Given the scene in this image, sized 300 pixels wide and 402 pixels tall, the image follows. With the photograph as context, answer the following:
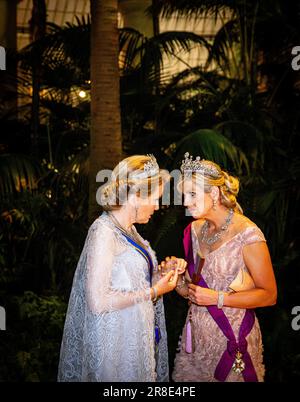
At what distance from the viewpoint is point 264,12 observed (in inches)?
275

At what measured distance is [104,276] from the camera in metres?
3.07

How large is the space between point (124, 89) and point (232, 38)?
5.10 ft

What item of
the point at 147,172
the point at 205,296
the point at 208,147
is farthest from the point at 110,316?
the point at 208,147

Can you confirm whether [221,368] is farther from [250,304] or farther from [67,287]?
[67,287]

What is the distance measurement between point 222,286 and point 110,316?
66cm

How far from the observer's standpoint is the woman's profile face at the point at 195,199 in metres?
3.47

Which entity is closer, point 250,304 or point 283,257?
point 250,304

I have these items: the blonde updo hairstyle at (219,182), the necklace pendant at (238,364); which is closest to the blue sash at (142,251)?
the blonde updo hairstyle at (219,182)

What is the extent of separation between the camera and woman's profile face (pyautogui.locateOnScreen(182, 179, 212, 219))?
11.4 ft

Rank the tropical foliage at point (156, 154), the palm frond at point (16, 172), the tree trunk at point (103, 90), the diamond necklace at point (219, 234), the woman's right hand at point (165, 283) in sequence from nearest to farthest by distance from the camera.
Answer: the woman's right hand at point (165, 283) < the diamond necklace at point (219, 234) < the tree trunk at point (103, 90) < the tropical foliage at point (156, 154) < the palm frond at point (16, 172)

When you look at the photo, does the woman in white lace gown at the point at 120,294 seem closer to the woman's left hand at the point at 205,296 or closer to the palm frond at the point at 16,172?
the woman's left hand at the point at 205,296

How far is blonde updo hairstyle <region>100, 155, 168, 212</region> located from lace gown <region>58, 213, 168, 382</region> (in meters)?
0.10

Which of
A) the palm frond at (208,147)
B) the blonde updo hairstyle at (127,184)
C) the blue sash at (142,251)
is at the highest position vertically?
the palm frond at (208,147)

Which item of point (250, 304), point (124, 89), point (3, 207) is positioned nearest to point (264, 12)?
point (124, 89)
